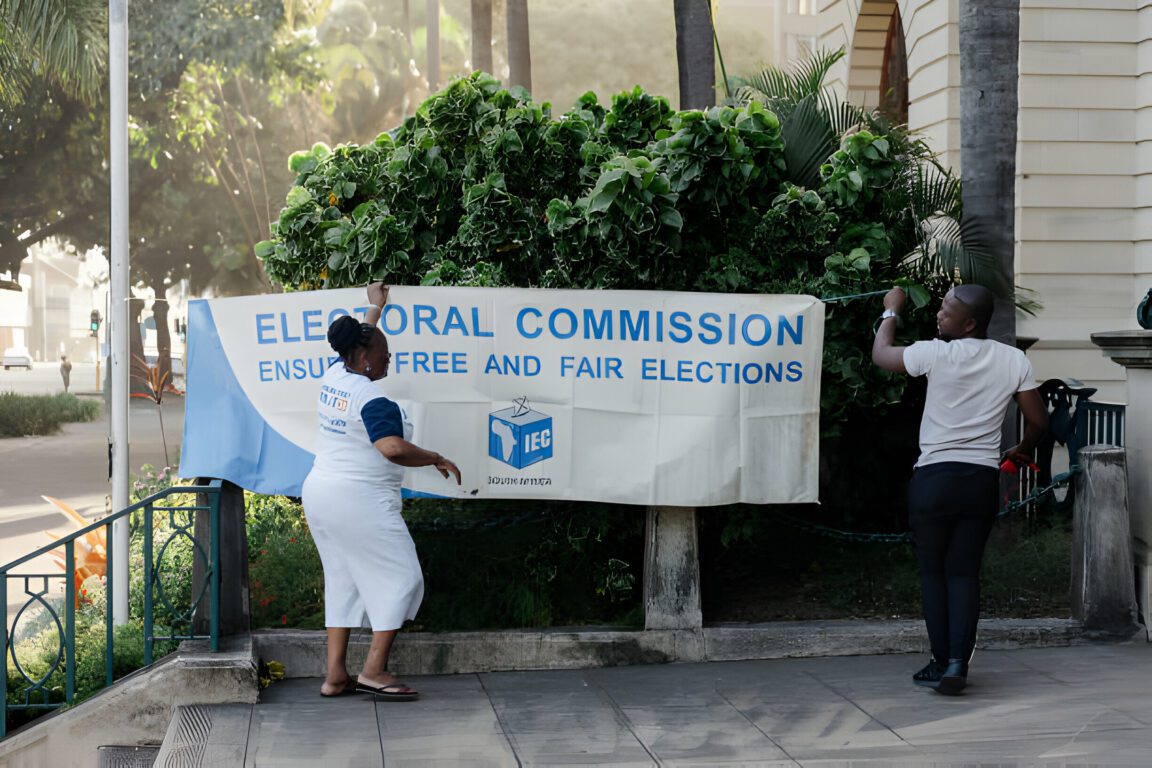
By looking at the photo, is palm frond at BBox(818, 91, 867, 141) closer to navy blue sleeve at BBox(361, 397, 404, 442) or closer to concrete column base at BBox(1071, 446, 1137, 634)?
concrete column base at BBox(1071, 446, 1137, 634)

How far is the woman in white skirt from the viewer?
5.84 metres

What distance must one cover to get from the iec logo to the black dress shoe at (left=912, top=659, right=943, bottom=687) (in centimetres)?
216

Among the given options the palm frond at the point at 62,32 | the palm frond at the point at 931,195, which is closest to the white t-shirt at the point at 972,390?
the palm frond at the point at 931,195

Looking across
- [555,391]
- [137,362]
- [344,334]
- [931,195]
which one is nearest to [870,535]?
[555,391]

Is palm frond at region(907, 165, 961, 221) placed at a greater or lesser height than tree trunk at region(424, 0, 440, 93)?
lesser

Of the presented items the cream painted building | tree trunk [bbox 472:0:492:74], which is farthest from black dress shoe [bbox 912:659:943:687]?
tree trunk [bbox 472:0:492:74]

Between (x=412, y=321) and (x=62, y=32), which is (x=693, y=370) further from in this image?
(x=62, y=32)

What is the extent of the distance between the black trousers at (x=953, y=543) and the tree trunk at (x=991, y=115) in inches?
98.2

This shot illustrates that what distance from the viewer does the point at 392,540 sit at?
233 inches

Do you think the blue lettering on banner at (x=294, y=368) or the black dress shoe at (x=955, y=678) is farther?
the blue lettering on banner at (x=294, y=368)

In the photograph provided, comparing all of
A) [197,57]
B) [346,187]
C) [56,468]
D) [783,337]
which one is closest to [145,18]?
[197,57]

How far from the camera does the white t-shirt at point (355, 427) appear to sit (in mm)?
5781

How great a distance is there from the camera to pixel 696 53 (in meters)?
10.7

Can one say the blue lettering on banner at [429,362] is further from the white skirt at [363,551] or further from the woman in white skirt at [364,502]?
the white skirt at [363,551]
